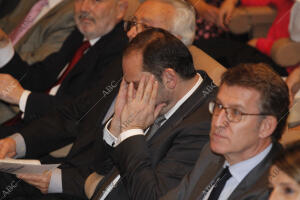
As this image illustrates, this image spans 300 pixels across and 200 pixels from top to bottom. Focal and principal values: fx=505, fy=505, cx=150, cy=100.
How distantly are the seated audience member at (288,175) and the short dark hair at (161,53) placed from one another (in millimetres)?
722

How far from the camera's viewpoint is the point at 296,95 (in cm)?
224

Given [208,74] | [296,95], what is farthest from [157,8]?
[296,95]

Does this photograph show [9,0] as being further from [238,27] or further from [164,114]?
[164,114]

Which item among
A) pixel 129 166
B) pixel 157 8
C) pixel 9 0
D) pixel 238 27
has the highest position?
pixel 157 8

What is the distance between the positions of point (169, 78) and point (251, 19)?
157 centimetres

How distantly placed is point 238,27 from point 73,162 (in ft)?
5.37

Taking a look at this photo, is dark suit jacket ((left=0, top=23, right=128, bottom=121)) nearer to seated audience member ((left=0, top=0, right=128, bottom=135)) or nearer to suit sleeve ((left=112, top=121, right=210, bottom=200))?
seated audience member ((left=0, top=0, right=128, bottom=135))

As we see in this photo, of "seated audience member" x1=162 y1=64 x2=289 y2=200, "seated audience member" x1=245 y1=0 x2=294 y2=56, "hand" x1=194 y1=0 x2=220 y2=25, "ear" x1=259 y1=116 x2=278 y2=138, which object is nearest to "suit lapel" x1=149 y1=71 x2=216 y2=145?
"seated audience member" x1=162 y1=64 x2=289 y2=200

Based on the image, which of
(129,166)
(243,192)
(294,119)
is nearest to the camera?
(243,192)

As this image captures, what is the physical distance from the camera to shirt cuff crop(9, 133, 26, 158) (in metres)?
2.36

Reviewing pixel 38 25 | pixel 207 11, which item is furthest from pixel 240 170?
pixel 207 11

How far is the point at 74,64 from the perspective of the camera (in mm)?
2764

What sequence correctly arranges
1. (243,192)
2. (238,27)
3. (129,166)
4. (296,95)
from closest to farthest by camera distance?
(243,192), (129,166), (296,95), (238,27)

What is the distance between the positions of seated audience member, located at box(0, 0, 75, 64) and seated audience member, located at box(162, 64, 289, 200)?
5.46ft
